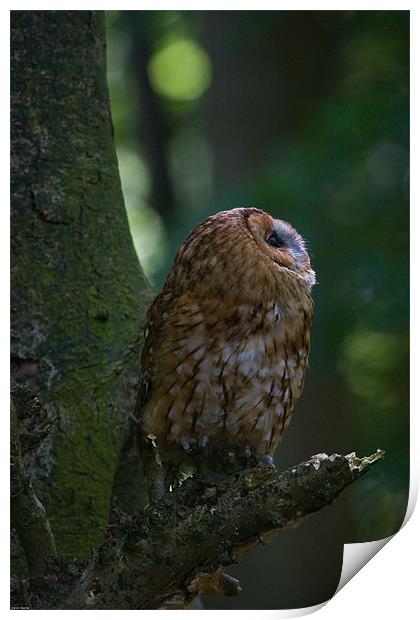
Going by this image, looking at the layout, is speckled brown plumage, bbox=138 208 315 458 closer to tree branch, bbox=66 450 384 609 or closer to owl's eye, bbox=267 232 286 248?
owl's eye, bbox=267 232 286 248

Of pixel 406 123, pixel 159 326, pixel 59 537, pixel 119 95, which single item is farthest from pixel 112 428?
pixel 406 123

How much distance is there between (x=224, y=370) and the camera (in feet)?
4.52

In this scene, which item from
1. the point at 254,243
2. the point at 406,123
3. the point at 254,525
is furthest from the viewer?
the point at 406,123

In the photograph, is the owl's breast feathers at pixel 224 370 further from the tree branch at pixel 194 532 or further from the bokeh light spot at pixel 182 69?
the bokeh light spot at pixel 182 69

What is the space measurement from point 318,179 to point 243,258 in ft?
1.12

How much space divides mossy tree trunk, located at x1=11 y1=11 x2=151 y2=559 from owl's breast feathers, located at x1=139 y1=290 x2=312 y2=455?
0.28 metres

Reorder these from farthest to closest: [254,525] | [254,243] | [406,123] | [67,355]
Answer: [67,355], [406,123], [254,243], [254,525]

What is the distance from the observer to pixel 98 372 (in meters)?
1.74

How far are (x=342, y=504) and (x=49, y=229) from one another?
2.55 ft

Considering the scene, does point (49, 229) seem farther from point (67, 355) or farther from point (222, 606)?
point (222, 606)

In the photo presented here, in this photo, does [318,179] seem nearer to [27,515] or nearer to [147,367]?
[147,367]

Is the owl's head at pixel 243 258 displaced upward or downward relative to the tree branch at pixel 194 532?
upward

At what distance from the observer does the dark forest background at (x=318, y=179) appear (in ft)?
5.00

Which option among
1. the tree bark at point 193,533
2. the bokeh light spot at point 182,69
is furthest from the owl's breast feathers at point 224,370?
the bokeh light spot at point 182,69
